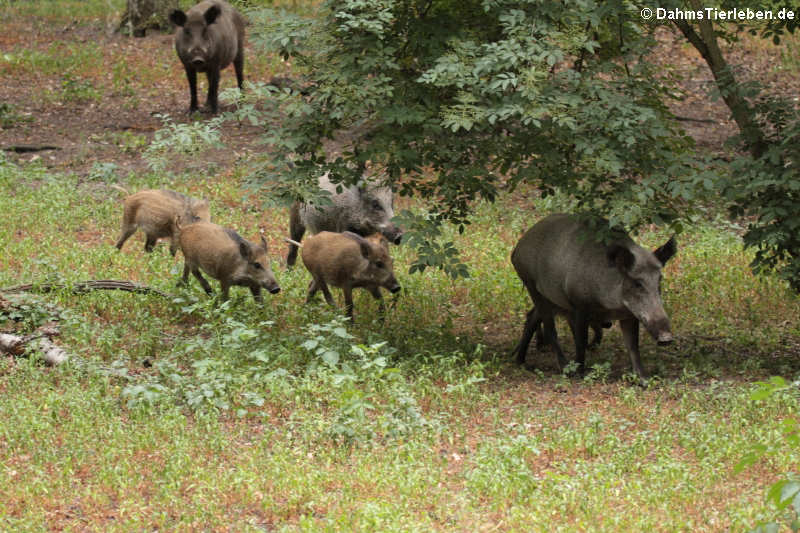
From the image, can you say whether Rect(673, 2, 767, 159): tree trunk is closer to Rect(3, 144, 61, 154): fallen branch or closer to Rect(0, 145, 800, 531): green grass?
Rect(0, 145, 800, 531): green grass

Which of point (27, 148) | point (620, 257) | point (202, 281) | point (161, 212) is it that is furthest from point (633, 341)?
point (27, 148)

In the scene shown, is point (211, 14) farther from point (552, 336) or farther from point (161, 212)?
point (552, 336)

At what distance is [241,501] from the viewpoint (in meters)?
6.04

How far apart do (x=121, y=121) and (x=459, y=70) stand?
12.3m

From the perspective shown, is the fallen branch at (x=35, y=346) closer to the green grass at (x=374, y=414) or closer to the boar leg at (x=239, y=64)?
the green grass at (x=374, y=414)

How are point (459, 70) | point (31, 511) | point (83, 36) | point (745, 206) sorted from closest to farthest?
point (31, 511) → point (459, 70) → point (745, 206) → point (83, 36)

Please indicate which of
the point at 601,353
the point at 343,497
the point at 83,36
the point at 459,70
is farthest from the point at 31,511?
the point at 83,36

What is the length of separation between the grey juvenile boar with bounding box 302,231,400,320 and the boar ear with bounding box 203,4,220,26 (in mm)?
10112

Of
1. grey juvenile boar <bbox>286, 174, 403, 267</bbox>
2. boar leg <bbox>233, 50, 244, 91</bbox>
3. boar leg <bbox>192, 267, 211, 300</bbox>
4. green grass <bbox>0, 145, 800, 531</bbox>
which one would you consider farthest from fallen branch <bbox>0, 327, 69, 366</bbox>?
boar leg <bbox>233, 50, 244, 91</bbox>

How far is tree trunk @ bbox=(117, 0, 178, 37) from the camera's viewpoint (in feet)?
79.4

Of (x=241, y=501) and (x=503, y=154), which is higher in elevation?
(x=503, y=154)

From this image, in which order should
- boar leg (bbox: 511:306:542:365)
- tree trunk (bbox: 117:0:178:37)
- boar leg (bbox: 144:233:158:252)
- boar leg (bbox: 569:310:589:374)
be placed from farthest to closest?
tree trunk (bbox: 117:0:178:37) < boar leg (bbox: 144:233:158:252) < boar leg (bbox: 511:306:542:365) < boar leg (bbox: 569:310:589:374)

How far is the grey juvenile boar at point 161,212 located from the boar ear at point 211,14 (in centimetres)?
808

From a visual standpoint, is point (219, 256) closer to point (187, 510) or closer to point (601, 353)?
point (601, 353)
